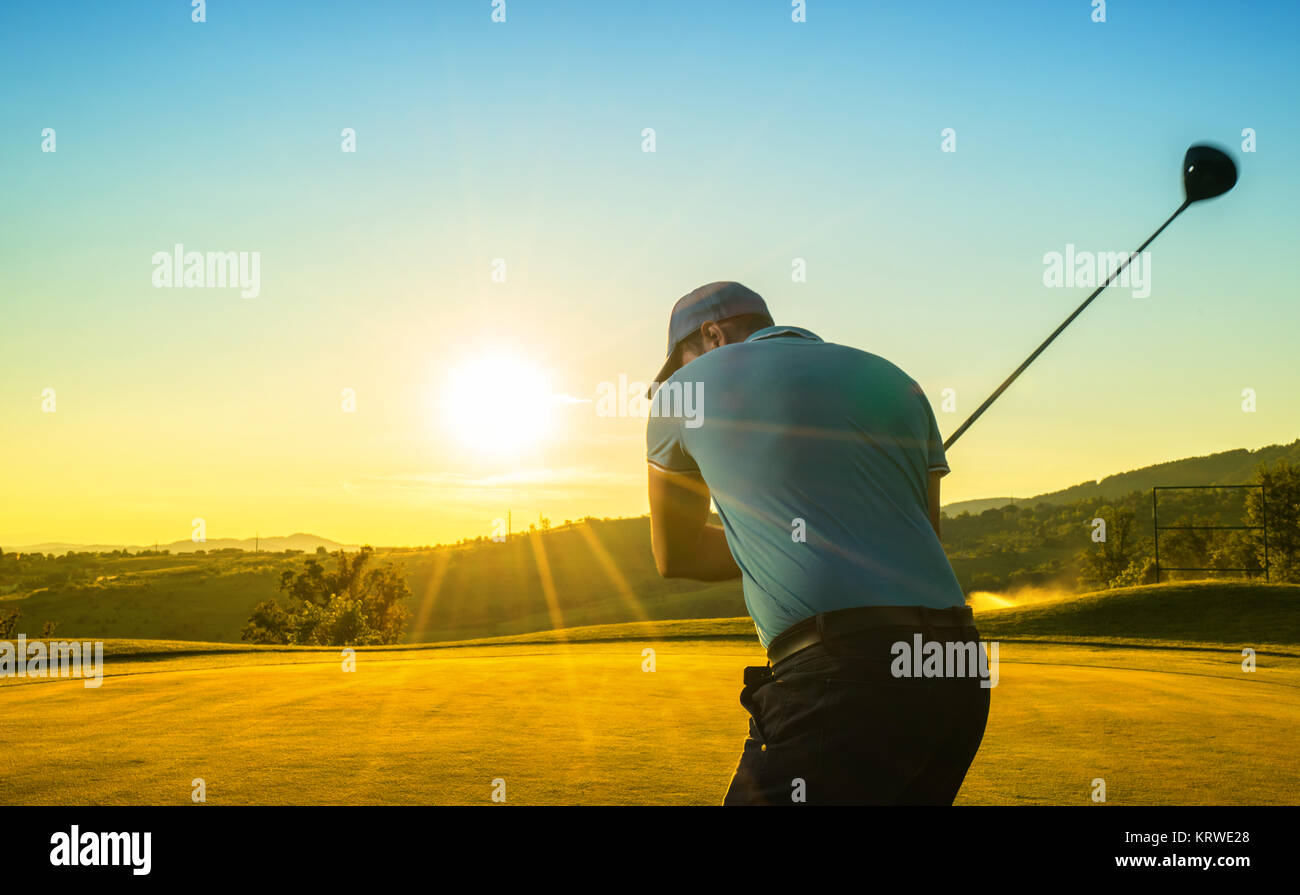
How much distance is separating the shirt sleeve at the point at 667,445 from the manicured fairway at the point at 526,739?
325 centimetres

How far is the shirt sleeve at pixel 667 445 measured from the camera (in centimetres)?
261

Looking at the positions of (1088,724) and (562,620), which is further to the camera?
(562,620)

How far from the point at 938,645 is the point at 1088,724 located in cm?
701

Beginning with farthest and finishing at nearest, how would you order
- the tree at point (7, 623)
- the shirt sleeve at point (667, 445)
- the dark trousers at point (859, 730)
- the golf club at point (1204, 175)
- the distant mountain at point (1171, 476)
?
the distant mountain at point (1171, 476), the tree at point (7, 623), the golf club at point (1204, 175), the shirt sleeve at point (667, 445), the dark trousers at point (859, 730)

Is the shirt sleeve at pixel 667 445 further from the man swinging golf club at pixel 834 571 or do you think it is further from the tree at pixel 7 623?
the tree at pixel 7 623

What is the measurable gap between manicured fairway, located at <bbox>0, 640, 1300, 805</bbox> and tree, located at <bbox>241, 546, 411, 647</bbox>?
59064 millimetres

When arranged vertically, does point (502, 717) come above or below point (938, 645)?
below

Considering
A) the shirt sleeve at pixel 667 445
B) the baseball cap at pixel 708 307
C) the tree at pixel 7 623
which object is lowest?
the tree at pixel 7 623

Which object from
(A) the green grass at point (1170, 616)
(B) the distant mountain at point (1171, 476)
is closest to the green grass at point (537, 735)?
(A) the green grass at point (1170, 616)

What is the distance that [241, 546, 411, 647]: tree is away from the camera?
6944 cm
